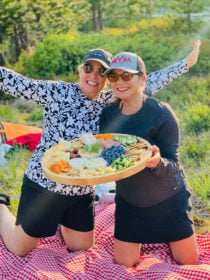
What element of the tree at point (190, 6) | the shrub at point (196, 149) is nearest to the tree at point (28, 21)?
the tree at point (190, 6)

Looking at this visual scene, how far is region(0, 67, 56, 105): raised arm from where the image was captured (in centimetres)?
250

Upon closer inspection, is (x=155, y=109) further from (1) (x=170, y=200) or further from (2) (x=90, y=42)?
(2) (x=90, y=42)

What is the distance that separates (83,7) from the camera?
16.6 meters

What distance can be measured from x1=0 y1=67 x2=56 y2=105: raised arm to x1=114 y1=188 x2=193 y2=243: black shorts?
70 cm

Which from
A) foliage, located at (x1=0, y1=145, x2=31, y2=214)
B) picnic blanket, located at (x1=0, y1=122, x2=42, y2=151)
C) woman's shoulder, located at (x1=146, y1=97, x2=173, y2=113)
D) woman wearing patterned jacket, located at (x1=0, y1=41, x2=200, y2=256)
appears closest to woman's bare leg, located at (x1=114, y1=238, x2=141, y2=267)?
woman wearing patterned jacket, located at (x1=0, y1=41, x2=200, y2=256)

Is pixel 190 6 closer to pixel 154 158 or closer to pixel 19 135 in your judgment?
pixel 19 135

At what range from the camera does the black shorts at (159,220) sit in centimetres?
251

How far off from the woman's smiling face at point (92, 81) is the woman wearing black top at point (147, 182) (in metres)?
0.12

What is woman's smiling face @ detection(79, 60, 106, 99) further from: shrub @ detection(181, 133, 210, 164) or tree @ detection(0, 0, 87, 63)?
tree @ detection(0, 0, 87, 63)

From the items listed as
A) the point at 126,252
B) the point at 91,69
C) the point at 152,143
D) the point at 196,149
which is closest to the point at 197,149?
the point at 196,149

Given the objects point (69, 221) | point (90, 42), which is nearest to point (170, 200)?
point (69, 221)

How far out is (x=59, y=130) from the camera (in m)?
2.53

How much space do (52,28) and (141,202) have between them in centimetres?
1131

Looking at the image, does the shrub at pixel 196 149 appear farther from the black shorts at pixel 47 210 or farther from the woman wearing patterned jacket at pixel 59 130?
the black shorts at pixel 47 210
